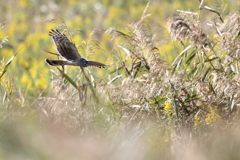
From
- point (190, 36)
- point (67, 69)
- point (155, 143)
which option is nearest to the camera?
point (155, 143)

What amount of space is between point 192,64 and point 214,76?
33 cm

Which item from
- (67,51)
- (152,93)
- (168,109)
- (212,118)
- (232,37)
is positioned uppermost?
(67,51)

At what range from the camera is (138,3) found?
31.6 feet

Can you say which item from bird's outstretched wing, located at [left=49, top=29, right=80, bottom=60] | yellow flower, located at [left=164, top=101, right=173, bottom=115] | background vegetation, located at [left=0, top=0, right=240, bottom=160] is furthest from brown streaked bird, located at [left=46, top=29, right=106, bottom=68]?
yellow flower, located at [left=164, top=101, right=173, bottom=115]

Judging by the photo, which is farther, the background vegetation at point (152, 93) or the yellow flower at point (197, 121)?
the yellow flower at point (197, 121)

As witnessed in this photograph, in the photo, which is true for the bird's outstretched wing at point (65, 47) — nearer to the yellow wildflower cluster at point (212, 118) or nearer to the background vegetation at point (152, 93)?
the background vegetation at point (152, 93)

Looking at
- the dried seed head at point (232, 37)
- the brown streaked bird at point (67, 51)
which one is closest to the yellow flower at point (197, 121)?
the dried seed head at point (232, 37)

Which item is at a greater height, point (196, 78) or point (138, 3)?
point (138, 3)

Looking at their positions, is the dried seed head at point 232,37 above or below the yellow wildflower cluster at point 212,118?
above

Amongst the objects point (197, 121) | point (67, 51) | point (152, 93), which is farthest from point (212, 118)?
point (67, 51)

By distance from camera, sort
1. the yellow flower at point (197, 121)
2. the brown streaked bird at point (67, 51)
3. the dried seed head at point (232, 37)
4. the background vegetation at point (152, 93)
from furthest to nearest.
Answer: the dried seed head at point (232, 37)
the brown streaked bird at point (67, 51)
the yellow flower at point (197, 121)
the background vegetation at point (152, 93)

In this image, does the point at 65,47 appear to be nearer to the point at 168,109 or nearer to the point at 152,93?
the point at 152,93

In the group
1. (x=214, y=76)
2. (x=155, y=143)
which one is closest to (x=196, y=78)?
(x=214, y=76)

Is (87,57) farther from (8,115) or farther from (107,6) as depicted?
(107,6)
